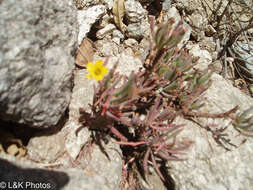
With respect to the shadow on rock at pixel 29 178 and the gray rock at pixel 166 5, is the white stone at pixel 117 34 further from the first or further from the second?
the shadow on rock at pixel 29 178

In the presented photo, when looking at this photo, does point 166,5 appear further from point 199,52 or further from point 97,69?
point 97,69

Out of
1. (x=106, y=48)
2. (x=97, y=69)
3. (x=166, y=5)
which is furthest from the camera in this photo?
(x=166, y=5)

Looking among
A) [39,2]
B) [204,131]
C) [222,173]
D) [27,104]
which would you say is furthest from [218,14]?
[27,104]

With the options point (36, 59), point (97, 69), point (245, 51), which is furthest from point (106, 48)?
point (245, 51)

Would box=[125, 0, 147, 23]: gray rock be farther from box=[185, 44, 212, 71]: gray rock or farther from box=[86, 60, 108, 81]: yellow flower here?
box=[86, 60, 108, 81]: yellow flower

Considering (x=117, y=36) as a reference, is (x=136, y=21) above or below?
above

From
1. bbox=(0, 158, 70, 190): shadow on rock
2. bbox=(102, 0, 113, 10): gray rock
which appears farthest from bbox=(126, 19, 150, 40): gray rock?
bbox=(0, 158, 70, 190): shadow on rock

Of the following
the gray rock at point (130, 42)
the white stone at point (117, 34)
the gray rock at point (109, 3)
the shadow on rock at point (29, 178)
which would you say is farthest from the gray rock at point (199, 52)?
the shadow on rock at point (29, 178)
